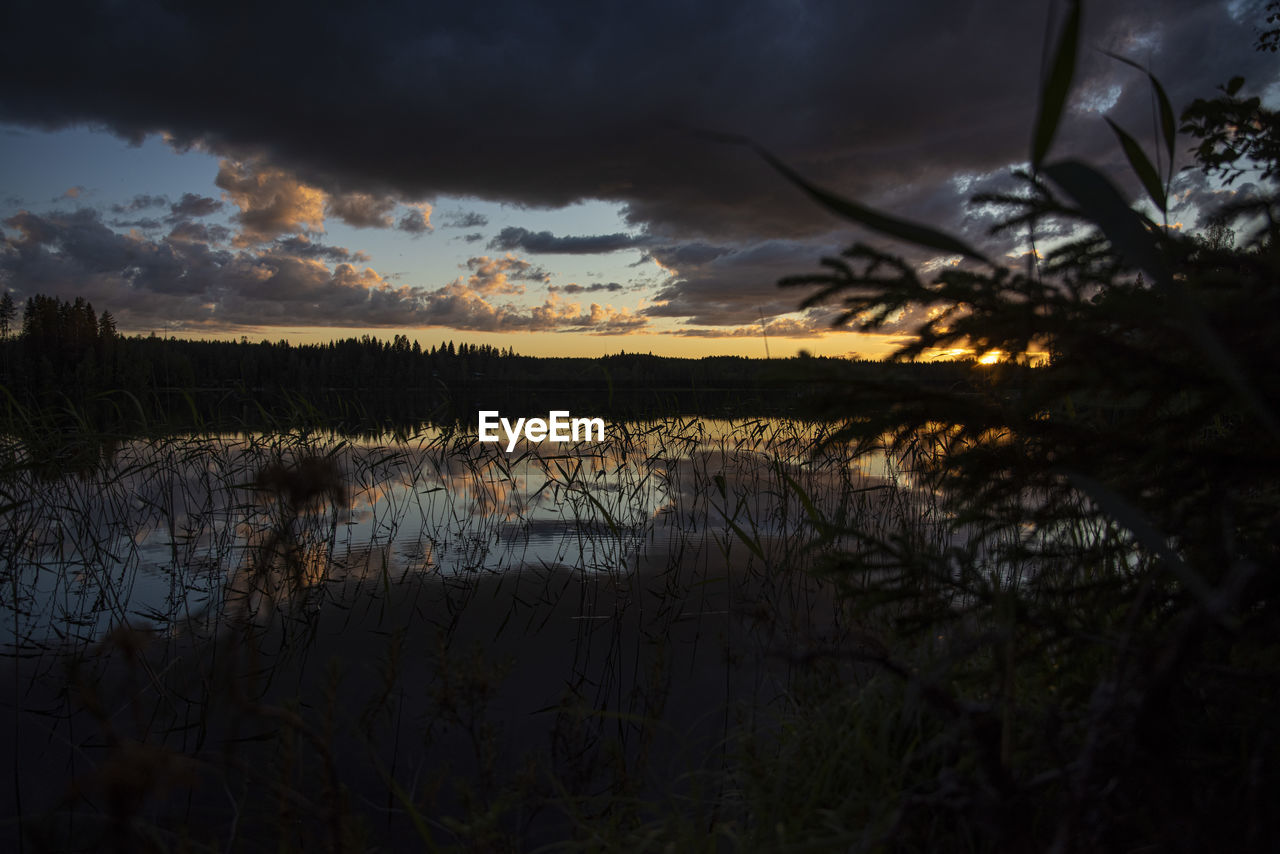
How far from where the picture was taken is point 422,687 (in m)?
3.14

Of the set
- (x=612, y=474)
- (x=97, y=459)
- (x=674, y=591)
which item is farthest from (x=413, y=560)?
(x=612, y=474)

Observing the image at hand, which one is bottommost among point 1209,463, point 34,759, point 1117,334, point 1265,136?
point 34,759

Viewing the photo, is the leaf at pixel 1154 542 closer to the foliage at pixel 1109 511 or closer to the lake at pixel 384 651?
the foliage at pixel 1109 511

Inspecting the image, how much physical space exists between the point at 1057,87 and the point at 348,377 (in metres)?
54.3

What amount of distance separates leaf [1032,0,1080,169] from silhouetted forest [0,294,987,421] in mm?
608

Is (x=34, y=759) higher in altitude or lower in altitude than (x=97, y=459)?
lower

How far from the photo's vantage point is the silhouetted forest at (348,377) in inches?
99.6

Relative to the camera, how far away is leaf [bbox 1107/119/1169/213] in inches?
54.7

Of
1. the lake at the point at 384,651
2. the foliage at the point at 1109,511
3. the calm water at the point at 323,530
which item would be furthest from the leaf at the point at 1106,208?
the calm water at the point at 323,530

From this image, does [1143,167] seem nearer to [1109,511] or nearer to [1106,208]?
[1106,208]

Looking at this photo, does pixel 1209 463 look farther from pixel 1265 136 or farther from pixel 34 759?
pixel 34 759

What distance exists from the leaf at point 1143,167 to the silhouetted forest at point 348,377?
0.66 m

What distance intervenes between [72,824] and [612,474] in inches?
272

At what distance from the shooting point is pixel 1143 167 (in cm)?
141
